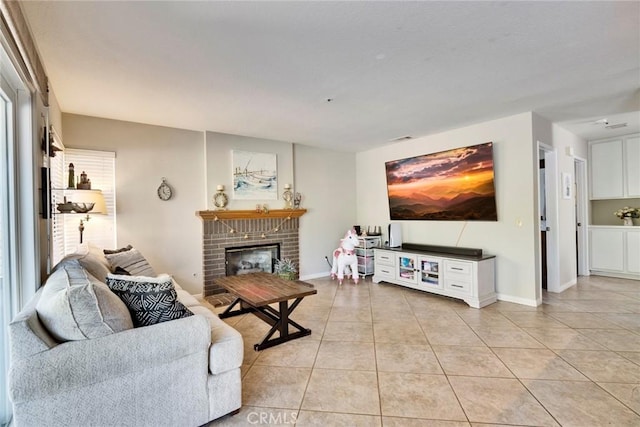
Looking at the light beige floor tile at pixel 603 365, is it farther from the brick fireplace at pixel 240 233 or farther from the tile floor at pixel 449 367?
the brick fireplace at pixel 240 233

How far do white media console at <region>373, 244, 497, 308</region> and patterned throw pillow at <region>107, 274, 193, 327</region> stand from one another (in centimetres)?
339

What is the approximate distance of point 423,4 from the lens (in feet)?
5.65

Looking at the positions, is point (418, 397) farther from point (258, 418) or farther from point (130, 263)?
point (130, 263)

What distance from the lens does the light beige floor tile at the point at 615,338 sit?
2.64 meters

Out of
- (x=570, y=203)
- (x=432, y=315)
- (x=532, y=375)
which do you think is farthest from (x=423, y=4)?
(x=570, y=203)

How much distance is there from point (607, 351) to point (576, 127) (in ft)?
11.3

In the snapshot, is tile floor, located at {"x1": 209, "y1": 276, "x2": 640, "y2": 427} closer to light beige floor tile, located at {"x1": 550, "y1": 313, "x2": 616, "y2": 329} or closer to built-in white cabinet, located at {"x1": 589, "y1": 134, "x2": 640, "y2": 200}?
light beige floor tile, located at {"x1": 550, "y1": 313, "x2": 616, "y2": 329}

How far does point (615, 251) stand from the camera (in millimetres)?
5105

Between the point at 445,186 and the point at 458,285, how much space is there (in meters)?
1.49

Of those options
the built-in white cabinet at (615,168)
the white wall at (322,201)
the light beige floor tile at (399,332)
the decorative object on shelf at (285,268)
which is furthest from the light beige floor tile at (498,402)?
the built-in white cabinet at (615,168)

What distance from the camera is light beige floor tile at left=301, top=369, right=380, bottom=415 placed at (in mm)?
1915

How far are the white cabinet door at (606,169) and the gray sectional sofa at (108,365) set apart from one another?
666 centimetres

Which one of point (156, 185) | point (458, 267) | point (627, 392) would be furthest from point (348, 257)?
point (627, 392)

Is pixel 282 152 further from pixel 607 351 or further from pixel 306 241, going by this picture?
pixel 607 351
